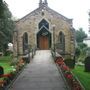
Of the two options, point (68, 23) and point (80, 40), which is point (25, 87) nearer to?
point (68, 23)

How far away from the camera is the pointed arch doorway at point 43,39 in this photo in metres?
66.6

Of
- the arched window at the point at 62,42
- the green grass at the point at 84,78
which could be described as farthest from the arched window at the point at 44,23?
the green grass at the point at 84,78

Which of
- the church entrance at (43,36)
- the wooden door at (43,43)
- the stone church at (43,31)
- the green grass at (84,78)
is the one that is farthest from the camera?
the wooden door at (43,43)

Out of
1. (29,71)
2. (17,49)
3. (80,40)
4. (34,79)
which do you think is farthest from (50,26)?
(80,40)

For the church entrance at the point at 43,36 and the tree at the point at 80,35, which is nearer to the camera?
the church entrance at the point at 43,36

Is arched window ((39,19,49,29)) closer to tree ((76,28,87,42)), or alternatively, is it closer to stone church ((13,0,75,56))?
stone church ((13,0,75,56))

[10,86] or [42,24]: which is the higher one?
[42,24]

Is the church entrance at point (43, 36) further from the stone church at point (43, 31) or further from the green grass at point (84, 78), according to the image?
the green grass at point (84, 78)

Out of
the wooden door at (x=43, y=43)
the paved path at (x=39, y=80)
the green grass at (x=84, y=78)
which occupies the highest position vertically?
the wooden door at (x=43, y=43)

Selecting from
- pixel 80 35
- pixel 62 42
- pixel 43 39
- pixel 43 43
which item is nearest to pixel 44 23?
pixel 43 39

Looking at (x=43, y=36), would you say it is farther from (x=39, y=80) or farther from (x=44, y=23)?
(x=39, y=80)

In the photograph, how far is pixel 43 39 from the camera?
66875 mm

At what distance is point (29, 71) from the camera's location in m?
34.7

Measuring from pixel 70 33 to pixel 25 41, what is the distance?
26.6 ft
